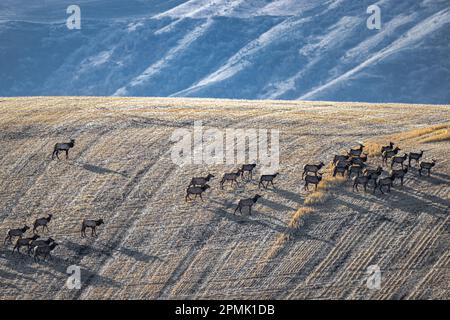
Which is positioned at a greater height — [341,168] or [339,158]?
[339,158]

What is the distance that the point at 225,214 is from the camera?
55.7 meters

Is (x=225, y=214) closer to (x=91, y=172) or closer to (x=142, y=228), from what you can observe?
(x=142, y=228)

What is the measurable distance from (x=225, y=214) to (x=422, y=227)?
11.4 metres

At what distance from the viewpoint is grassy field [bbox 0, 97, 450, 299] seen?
48.4 m

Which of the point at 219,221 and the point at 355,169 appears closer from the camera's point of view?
the point at 219,221

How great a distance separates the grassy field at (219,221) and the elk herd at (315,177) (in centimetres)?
59

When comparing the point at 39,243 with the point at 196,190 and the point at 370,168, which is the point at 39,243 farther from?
the point at 370,168

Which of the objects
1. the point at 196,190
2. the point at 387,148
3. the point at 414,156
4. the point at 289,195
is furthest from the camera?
the point at 387,148

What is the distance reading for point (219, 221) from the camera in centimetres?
5497

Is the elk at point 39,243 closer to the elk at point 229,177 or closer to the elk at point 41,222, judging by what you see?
the elk at point 41,222

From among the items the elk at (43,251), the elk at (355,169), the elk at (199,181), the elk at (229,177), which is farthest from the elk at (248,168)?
the elk at (43,251)

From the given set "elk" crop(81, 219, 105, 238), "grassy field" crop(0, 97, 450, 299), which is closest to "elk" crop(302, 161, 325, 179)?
"grassy field" crop(0, 97, 450, 299)

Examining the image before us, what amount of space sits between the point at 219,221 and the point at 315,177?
6.90 m

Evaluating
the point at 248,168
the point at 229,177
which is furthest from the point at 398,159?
the point at 229,177
